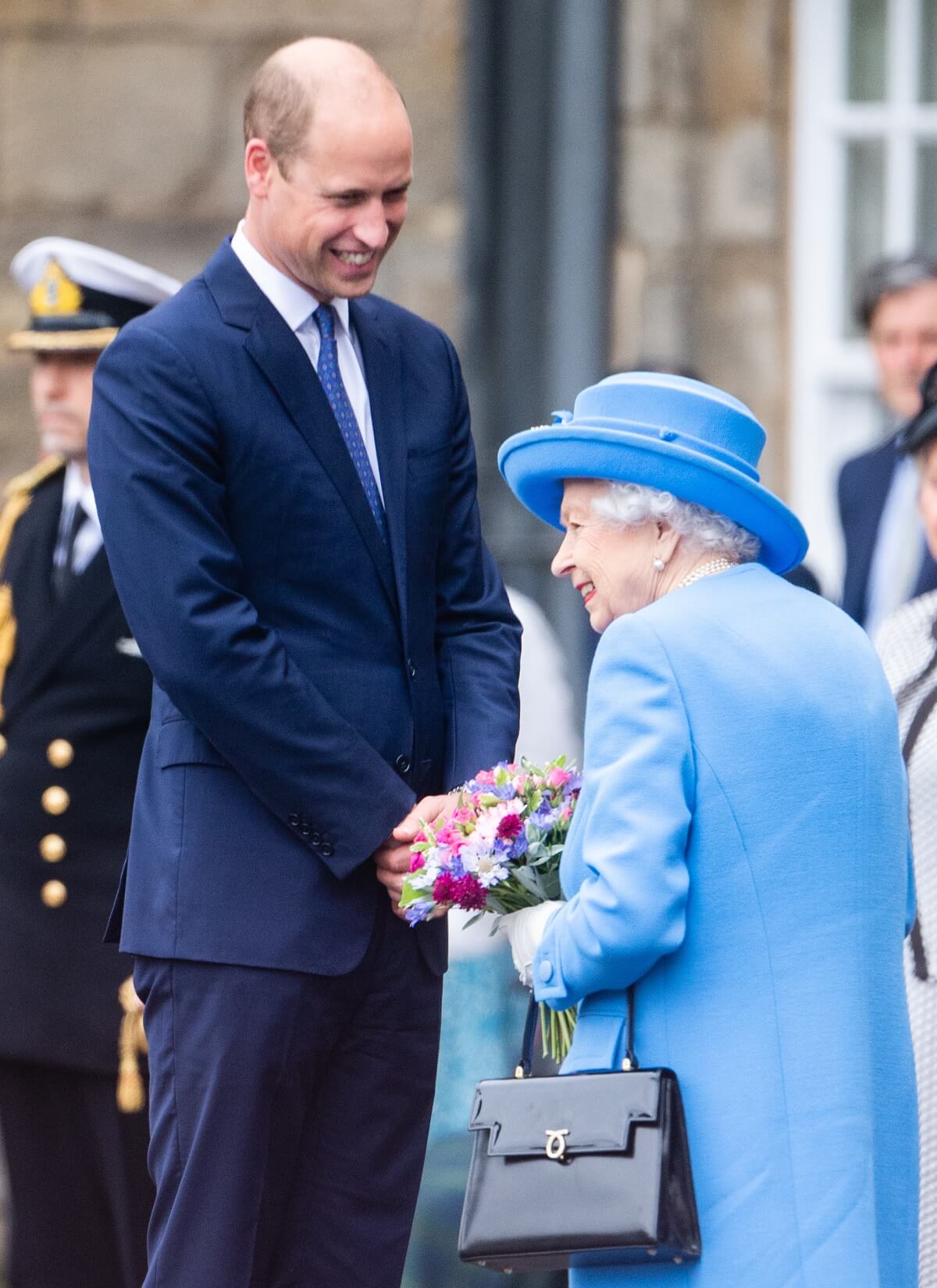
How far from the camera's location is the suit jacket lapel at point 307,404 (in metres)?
3.09

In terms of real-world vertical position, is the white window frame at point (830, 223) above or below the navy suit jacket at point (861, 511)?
above

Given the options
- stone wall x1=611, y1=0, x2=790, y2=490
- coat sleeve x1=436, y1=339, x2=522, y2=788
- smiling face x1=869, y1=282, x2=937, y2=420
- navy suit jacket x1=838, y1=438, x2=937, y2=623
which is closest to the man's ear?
coat sleeve x1=436, y1=339, x2=522, y2=788

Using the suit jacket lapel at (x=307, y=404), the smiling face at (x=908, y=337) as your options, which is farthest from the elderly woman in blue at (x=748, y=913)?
the smiling face at (x=908, y=337)

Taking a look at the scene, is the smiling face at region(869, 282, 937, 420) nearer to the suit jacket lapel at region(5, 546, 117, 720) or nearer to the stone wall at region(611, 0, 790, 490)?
the stone wall at region(611, 0, 790, 490)

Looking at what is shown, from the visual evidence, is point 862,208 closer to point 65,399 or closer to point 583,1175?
point 65,399

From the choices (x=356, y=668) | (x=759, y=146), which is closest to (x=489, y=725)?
(x=356, y=668)

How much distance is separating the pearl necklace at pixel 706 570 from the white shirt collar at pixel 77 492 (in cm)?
149

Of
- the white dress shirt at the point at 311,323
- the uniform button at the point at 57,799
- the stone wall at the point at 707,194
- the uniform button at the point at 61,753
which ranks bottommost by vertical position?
the uniform button at the point at 57,799

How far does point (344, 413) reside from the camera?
318cm

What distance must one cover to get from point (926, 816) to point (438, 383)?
1.10m

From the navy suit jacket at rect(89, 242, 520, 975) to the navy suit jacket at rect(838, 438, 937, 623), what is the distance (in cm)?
256

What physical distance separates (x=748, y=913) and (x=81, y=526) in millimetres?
1792

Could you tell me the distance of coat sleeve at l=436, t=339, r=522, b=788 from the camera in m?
3.24

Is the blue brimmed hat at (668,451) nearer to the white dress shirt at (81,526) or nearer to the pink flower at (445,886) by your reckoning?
the pink flower at (445,886)
